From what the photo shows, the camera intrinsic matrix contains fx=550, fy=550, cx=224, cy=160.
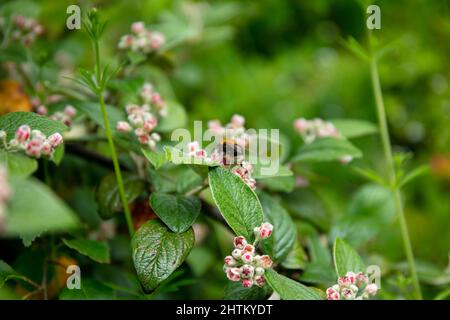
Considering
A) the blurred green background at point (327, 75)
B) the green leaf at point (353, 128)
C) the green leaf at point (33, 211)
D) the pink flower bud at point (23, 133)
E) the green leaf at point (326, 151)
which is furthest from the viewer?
the blurred green background at point (327, 75)

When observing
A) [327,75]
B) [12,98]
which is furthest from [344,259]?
[327,75]

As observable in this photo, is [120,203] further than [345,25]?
No

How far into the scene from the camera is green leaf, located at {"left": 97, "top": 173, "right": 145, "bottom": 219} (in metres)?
0.69

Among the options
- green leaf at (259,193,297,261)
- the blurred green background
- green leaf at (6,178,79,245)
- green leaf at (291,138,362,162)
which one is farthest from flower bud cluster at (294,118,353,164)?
green leaf at (6,178,79,245)

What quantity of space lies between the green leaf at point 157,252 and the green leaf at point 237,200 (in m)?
→ 0.06

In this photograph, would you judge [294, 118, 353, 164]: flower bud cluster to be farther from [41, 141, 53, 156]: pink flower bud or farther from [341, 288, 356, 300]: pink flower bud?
[41, 141, 53, 156]: pink flower bud

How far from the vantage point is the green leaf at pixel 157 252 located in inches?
22.1

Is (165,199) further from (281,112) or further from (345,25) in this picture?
(345,25)

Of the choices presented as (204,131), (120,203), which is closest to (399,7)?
(204,131)

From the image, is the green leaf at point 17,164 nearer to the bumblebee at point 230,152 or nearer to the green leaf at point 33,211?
the green leaf at point 33,211

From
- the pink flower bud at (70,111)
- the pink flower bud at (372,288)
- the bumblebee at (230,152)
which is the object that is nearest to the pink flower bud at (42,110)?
the pink flower bud at (70,111)

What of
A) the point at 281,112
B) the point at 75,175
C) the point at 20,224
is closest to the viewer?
the point at 20,224

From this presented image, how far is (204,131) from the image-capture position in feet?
2.39

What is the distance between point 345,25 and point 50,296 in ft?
3.89
